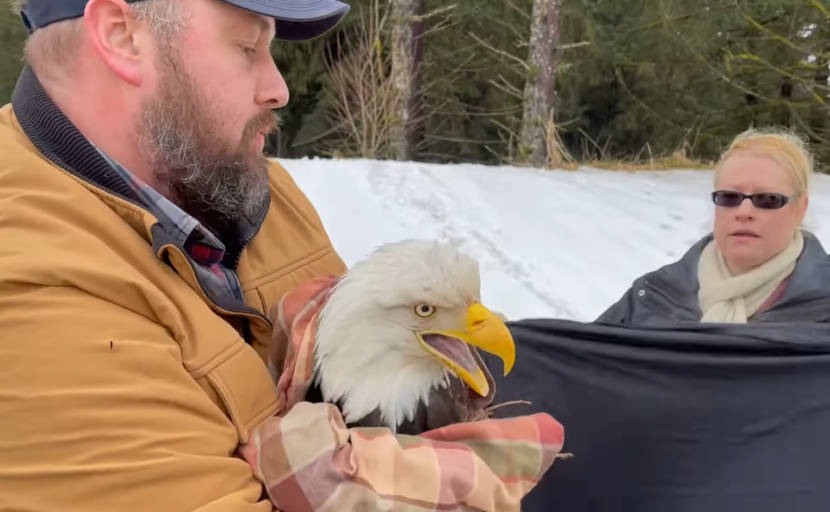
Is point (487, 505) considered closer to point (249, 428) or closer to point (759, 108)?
point (249, 428)

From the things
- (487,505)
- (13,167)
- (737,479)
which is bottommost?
(737,479)

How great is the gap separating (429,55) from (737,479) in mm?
9981

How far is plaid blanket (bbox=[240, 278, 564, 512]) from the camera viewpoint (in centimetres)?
109

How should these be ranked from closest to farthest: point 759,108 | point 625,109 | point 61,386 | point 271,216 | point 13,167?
1. point 61,386
2. point 13,167
3. point 271,216
4. point 759,108
5. point 625,109

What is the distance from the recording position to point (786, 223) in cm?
227

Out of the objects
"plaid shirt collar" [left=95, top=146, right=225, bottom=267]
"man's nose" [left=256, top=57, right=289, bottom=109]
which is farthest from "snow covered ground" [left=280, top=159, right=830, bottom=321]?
"plaid shirt collar" [left=95, top=146, right=225, bottom=267]

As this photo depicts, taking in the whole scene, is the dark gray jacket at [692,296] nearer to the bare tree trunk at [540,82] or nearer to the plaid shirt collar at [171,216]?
the plaid shirt collar at [171,216]

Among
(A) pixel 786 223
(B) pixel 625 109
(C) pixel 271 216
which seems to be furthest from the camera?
(B) pixel 625 109

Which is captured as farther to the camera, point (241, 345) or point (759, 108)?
point (759, 108)

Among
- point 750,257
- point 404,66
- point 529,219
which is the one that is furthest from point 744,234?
point 404,66

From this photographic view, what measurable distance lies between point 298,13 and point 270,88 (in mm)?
157

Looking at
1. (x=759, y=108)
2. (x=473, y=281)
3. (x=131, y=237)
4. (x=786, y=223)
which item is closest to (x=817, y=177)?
(x=759, y=108)

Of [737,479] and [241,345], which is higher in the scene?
[241,345]

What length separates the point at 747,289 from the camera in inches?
86.4
